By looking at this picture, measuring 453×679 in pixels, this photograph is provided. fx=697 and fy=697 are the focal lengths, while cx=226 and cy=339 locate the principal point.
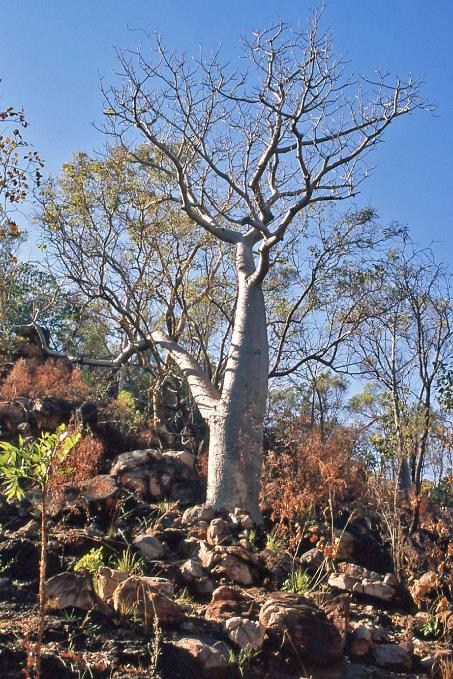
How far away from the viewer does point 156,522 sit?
20.1 ft

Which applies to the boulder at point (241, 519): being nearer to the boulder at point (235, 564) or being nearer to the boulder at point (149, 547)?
the boulder at point (235, 564)

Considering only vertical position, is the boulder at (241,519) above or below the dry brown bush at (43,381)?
below

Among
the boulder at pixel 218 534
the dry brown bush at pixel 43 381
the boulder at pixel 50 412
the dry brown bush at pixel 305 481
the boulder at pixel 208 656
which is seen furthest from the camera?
the dry brown bush at pixel 43 381

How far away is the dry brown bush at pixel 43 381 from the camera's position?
9.77 meters

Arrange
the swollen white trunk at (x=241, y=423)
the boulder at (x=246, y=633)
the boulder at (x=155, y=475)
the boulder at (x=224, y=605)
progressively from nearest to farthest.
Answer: the boulder at (x=246, y=633) → the boulder at (x=224, y=605) → the swollen white trunk at (x=241, y=423) → the boulder at (x=155, y=475)

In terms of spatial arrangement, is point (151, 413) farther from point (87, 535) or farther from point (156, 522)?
point (87, 535)

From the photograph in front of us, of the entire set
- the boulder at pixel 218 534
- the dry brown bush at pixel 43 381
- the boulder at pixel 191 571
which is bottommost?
the boulder at pixel 191 571

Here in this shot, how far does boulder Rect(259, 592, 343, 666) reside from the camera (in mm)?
3787

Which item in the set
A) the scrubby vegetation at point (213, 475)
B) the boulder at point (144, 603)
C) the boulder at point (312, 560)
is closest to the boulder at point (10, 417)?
the scrubby vegetation at point (213, 475)

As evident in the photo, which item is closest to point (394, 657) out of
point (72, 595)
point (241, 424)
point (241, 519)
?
point (72, 595)

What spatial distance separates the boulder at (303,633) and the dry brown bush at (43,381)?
596 centimetres

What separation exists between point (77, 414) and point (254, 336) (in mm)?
2568

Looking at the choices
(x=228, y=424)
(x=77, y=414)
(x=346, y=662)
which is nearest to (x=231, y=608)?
(x=346, y=662)

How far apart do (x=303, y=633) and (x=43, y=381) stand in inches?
292
